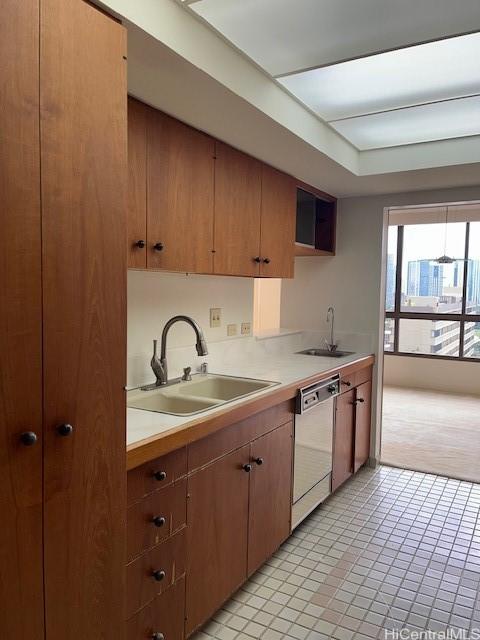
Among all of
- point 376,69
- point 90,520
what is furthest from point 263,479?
point 376,69

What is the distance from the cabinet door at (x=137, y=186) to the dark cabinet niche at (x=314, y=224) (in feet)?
5.32

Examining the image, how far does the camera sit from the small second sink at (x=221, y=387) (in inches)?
97.5

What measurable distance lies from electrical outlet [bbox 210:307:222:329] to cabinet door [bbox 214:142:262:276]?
1.22 ft

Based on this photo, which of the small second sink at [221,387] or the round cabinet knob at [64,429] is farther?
the small second sink at [221,387]

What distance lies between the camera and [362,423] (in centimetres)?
361

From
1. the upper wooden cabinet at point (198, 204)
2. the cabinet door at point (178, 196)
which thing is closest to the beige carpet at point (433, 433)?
the upper wooden cabinet at point (198, 204)

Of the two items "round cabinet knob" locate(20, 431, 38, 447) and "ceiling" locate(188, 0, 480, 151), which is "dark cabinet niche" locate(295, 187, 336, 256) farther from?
"round cabinet knob" locate(20, 431, 38, 447)

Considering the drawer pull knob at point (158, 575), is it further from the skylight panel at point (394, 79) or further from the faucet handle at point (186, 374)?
the skylight panel at point (394, 79)

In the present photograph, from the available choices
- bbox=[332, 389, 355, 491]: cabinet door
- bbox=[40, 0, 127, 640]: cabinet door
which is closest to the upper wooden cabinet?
bbox=[40, 0, 127, 640]: cabinet door

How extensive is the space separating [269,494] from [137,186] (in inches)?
59.3

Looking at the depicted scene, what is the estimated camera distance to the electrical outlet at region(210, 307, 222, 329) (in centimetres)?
294

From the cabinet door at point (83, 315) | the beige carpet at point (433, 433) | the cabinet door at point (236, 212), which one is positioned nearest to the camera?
the cabinet door at point (83, 315)

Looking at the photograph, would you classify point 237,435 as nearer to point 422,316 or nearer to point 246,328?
point 246,328

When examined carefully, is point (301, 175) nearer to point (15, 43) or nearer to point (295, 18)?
point (295, 18)
